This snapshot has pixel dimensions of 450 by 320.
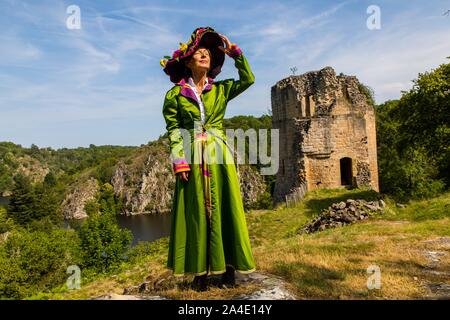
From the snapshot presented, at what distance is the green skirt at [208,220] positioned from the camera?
3.92 m

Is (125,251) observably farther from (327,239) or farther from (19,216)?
(327,239)

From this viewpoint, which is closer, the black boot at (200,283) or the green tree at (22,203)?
the black boot at (200,283)

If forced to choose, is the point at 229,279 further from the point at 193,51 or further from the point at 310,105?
the point at 310,105

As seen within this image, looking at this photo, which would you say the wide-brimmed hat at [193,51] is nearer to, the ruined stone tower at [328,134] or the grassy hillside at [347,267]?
the grassy hillside at [347,267]

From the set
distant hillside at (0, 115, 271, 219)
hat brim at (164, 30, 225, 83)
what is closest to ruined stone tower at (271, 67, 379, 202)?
hat brim at (164, 30, 225, 83)

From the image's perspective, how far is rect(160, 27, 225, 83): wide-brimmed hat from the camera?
168 inches

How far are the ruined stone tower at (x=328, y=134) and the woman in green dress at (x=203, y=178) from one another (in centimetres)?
1429

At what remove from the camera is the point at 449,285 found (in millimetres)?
4340

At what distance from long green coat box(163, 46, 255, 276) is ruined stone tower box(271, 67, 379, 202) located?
1432cm

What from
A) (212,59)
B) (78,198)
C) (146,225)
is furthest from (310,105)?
(78,198)

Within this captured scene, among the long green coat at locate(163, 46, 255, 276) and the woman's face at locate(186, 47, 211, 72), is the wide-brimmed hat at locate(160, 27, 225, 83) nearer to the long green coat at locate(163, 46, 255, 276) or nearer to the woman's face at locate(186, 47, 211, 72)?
the woman's face at locate(186, 47, 211, 72)

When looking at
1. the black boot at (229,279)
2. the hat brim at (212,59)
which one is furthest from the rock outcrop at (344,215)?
the hat brim at (212,59)

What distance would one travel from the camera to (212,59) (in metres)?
4.57
